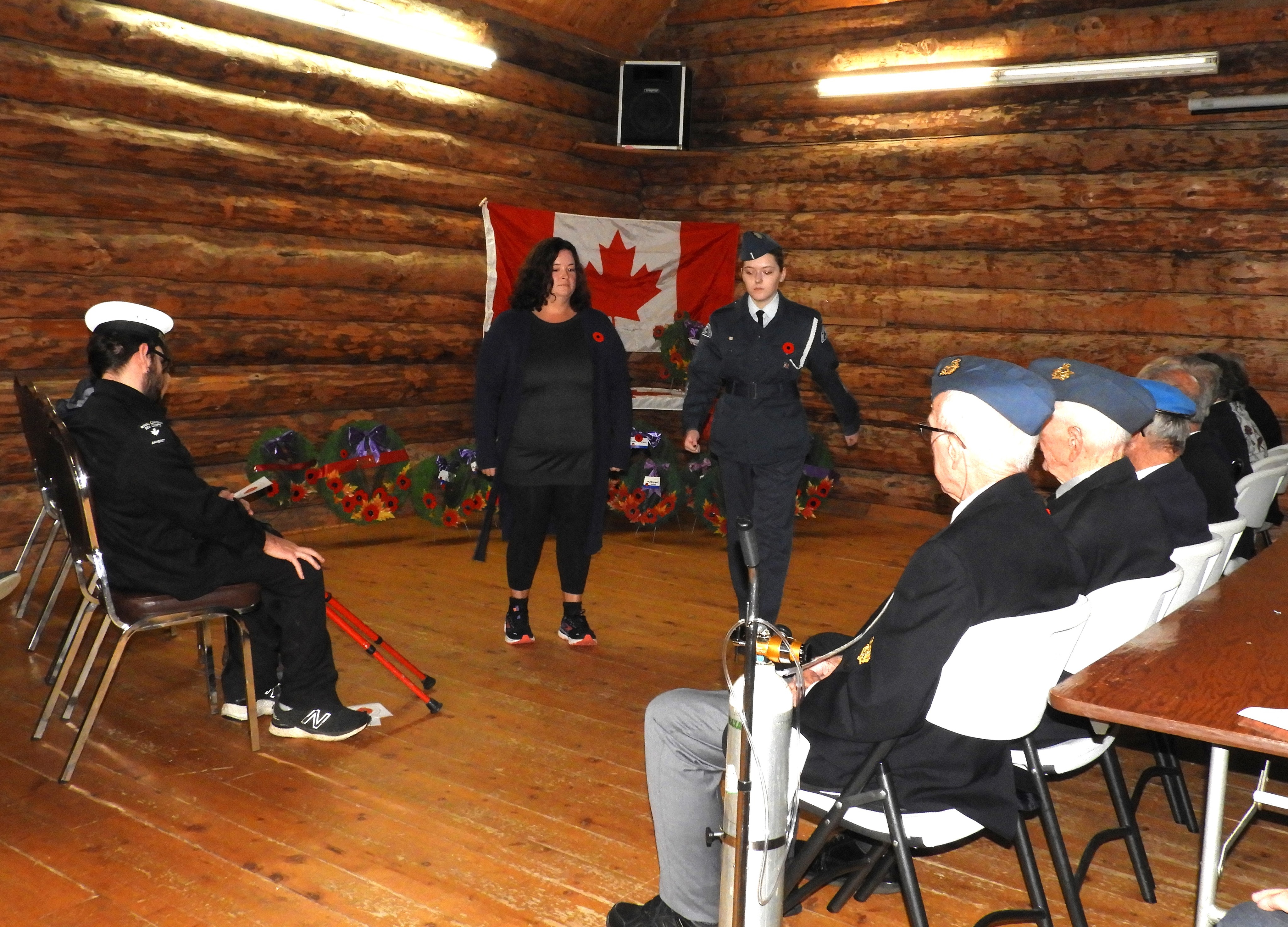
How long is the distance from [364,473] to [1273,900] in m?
5.62

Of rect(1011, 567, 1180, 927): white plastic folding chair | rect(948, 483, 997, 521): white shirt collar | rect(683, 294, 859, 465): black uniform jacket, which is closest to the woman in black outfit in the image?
rect(683, 294, 859, 465): black uniform jacket

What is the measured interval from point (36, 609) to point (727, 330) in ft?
10.3

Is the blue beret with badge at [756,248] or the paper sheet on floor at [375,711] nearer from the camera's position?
the paper sheet on floor at [375,711]

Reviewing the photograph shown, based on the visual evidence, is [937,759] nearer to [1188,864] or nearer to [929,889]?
[929,889]

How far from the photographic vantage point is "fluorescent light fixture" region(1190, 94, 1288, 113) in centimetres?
611

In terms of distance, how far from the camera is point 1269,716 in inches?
74.8

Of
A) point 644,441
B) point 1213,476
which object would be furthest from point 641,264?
point 1213,476

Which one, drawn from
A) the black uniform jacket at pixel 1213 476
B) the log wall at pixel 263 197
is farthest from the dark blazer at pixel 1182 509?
the log wall at pixel 263 197

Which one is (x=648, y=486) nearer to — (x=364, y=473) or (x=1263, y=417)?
(x=364, y=473)

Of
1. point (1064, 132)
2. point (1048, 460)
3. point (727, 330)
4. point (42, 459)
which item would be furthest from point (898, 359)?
point (42, 459)

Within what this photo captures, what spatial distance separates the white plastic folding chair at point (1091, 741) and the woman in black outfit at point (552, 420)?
234cm

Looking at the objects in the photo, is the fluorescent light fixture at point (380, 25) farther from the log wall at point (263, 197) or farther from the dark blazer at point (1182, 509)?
the dark blazer at point (1182, 509)

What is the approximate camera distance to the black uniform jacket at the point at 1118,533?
2635mm

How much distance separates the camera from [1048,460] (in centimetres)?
295
